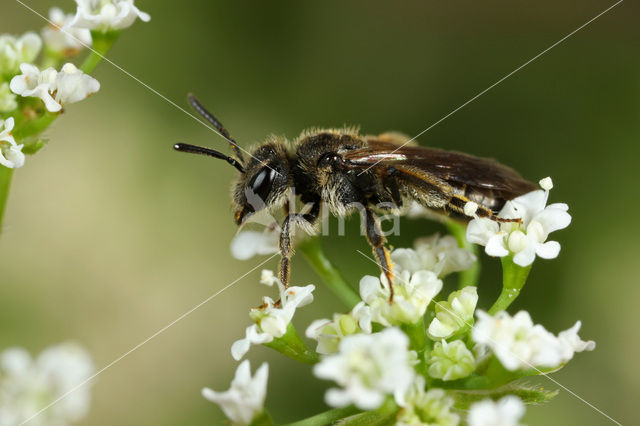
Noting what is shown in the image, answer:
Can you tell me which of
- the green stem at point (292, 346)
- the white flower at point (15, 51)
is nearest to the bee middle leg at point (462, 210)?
the green stem at point (292, 346)

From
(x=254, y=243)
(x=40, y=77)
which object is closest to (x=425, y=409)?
(x=254, y=243)

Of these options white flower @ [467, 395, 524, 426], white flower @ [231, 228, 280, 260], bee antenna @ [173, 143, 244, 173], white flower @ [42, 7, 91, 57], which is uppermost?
white flower @ [42, 7, 91, 57]

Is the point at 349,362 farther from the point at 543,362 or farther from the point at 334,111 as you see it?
the point at 334,111

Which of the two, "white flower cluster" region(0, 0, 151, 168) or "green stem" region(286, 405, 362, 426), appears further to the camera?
"white flower cluster" region(0, 0, 151, 168)

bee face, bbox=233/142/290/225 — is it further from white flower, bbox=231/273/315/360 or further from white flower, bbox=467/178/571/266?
white flower, bbox=467/178/571/266

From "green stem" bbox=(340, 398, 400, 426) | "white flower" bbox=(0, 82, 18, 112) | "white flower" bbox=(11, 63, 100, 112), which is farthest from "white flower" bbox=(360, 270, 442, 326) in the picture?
"white flower" bbox=(0, 82, 18, 112)

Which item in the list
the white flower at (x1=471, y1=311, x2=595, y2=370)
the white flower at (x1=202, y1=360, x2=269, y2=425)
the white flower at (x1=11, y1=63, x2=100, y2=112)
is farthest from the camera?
the white flower at (x1=11, y1=63, x2=100, y2=112)

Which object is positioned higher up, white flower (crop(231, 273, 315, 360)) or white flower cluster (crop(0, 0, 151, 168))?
white flower cluster (crop(0, 0, 151, 168))

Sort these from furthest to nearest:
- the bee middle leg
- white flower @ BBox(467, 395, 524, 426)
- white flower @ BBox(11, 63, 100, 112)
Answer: the bee middle leg
white flower @ BBox(11, 63, 100, 112)
white flower @ BBox(467, 395, 524, 426)
